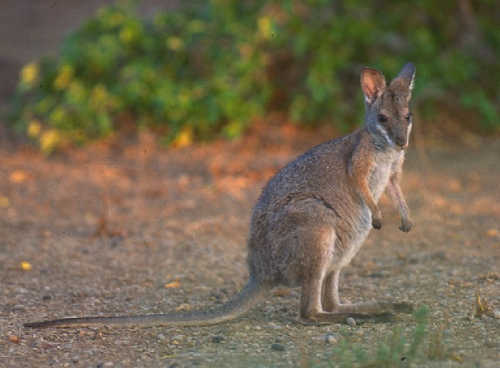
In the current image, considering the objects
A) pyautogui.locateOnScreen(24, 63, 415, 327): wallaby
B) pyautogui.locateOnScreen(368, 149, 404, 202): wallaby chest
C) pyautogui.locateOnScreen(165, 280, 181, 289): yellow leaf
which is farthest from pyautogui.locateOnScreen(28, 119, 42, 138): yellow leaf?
pyautogui.locateOnScreen(368, 149, 404, 202): wallaby chest

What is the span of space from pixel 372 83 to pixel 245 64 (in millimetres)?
4272

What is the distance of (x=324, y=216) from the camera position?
15.0 feet

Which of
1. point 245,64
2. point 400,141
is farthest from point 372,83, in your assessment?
point 245,64

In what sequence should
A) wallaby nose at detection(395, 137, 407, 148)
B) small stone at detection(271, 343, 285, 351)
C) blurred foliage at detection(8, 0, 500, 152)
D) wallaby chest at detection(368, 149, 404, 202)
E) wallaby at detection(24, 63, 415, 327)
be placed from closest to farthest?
small stone at detection(271, 343, 285, 351)
wallaby at detection(24, 63, 415, 327)
wallaby nose at detection(395, 137, 407, 148)
wallaby chest at detection(368, 149, 404, 202)
blurred foliage at detection(8, 0, 500, 152)

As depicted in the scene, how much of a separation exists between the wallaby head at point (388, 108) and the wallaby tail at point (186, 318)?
1158 mm

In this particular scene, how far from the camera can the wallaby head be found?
4.62m

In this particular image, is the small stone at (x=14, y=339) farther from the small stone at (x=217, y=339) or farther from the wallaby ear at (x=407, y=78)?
the wallaby ear at (x=407, y=78)

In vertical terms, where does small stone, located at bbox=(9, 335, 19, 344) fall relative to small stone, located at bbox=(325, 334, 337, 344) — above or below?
below

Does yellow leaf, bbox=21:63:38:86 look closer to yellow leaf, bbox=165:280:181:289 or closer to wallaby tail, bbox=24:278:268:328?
yellow leaf, bbox=165:280:181:289

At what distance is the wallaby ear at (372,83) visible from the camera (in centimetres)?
475

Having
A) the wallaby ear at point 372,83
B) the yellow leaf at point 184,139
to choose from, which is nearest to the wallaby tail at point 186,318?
the wallaby ear at point 372,83

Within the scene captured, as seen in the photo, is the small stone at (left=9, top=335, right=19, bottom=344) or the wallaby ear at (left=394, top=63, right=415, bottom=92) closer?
the small stone at (left=9, top=335, right=19, bottom=344)

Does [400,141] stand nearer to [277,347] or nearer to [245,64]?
[277,347]

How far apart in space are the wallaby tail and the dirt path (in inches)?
2.7
